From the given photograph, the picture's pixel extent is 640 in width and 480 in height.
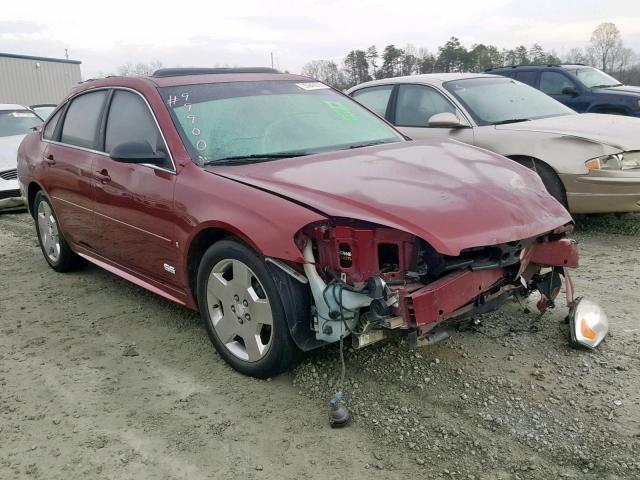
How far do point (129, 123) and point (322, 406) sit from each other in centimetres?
238

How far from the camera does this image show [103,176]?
4242mm

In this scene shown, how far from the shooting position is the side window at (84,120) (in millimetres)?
4582

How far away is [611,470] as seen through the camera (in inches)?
97.1

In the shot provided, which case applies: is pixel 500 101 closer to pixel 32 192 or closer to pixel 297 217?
pixel 297 217

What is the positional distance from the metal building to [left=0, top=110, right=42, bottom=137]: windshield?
64.7 feet

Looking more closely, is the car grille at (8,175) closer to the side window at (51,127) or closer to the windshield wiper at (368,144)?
the side window at (51,127)

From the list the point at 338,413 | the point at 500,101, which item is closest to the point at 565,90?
the point at 500,101

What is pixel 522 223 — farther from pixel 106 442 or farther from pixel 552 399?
pixel 106 442

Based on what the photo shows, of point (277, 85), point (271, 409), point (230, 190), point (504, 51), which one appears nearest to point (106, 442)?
point (271, 409)

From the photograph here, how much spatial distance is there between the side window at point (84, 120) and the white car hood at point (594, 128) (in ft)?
12.6

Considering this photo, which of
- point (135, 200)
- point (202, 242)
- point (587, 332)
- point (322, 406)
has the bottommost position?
point (322, 406)

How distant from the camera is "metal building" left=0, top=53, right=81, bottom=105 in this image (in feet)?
98.7

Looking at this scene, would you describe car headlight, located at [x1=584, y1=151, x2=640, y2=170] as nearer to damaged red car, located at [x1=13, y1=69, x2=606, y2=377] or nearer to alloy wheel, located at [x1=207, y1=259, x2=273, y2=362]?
damaged red car, located at [x1=13, y1=69, x2=606, y2=377]

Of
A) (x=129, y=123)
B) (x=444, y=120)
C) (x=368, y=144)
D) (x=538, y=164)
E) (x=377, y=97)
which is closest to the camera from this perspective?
(x=368, y=144)
